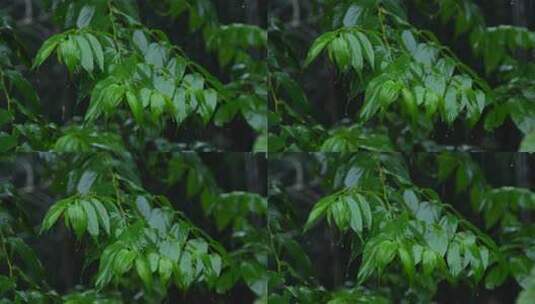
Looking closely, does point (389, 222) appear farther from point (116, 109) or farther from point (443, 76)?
point (116, 109)

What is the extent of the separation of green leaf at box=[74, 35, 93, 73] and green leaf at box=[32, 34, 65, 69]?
56 millimetres

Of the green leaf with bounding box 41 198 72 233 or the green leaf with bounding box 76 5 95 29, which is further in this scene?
the green leaf with bounding box 76 5 95 29

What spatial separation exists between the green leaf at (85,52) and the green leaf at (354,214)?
90 centimetres

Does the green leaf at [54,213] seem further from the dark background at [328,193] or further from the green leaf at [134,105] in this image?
the dark background at [328,193]

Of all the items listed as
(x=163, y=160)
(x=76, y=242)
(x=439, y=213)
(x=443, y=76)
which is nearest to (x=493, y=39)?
(x=443, y=76)

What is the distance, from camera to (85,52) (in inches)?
139

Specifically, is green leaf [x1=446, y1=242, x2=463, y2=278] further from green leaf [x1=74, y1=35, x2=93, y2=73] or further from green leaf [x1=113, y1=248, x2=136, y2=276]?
green leaf [x1=74, y1=35, x2=93, y2=73]

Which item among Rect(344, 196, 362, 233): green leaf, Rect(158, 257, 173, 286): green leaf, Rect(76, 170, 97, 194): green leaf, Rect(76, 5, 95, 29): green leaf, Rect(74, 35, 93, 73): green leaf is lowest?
Rect(158, 257, 173, 286): green leaf

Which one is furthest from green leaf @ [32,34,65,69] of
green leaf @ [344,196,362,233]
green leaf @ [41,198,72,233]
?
green leaf @ [344,196,362,233]

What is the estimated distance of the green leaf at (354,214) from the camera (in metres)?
3.53

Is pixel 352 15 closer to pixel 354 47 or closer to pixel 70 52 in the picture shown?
pixel 354 47

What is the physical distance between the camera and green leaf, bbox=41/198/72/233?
11.4 feet

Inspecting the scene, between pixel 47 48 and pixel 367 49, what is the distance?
984 millimetres

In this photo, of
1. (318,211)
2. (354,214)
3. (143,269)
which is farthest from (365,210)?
(143,269)
